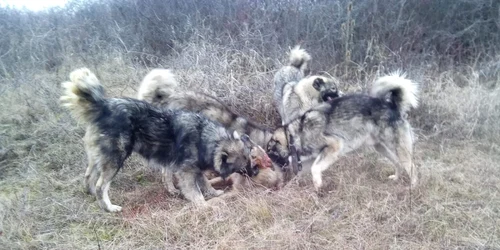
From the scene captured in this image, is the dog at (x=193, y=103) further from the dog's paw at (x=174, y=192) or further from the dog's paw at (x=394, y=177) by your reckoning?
the dog's paw at (x=394, y=177)

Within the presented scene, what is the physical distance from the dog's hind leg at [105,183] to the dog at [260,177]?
55.6 inches

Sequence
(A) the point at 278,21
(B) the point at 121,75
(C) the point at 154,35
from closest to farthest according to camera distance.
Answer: (B) the point at 121,75
(A) the point at 278,21
(C) the point at 154,35

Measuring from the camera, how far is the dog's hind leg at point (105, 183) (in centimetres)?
422

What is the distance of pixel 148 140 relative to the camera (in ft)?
14.6

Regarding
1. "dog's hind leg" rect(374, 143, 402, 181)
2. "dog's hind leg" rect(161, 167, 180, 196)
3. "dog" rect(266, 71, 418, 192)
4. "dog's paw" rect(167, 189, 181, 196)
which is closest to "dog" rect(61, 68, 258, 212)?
"dog's hind leg" rect(161, 167, 180, 196)

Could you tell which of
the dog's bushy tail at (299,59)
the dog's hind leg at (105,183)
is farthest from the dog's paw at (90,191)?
the dog's bushy tail at (299,59)

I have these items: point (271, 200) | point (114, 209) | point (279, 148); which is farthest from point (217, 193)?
point (114, 209)

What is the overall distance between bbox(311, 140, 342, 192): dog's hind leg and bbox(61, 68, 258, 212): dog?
0.75 metres

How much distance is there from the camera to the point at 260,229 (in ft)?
12.3

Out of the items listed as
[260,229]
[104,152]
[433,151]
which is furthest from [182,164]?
[433,151]

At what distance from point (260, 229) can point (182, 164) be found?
4.29 ft

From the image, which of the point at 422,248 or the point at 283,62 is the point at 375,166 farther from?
the point at 283,62

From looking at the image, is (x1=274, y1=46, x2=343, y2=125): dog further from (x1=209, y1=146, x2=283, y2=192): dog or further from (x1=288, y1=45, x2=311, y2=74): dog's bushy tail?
(x1=209, y1=146, x2=283, y2=192): dog

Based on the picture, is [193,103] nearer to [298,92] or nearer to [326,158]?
[298,92]
